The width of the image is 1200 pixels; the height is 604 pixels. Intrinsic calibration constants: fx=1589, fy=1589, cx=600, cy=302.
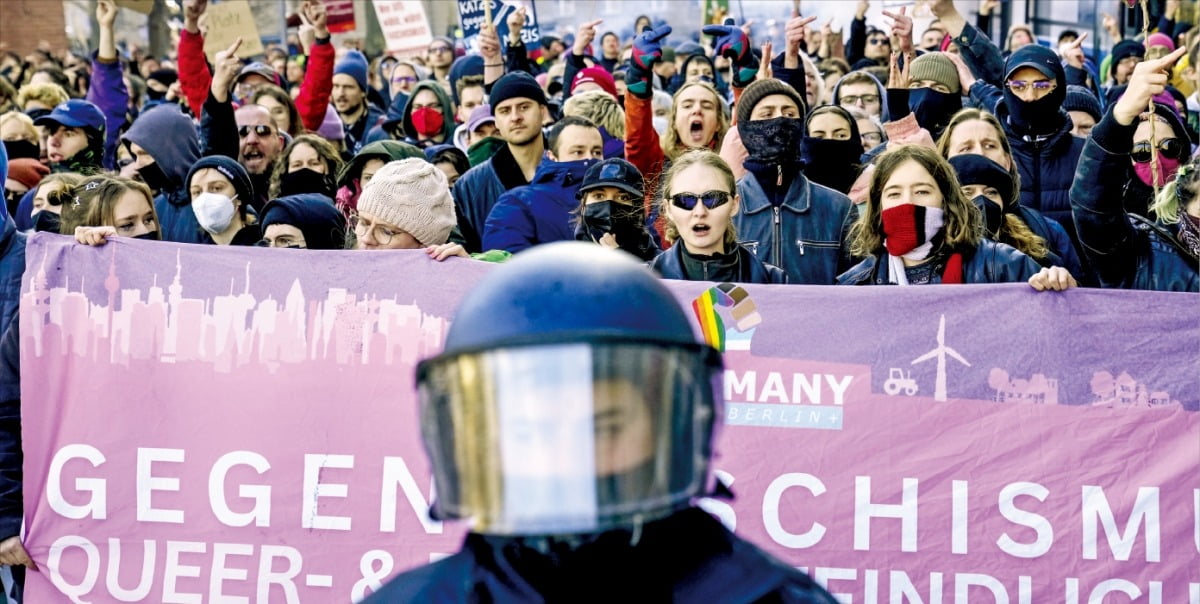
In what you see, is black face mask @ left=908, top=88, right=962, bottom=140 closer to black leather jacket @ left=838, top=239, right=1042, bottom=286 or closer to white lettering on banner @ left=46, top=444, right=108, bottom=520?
black leather jacket @ left=838, top=239, right=1042, bottom=286

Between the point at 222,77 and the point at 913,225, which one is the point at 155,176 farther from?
the point at 913,225

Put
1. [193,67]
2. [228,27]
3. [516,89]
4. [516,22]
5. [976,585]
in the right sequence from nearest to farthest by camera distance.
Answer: [976,585]
[516,89]
[193,67]
[516,22]
[228,27]

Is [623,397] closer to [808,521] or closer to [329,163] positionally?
[808,521]

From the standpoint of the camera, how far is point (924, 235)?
455cm

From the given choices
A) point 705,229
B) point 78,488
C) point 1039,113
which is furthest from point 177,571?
point 1039,113

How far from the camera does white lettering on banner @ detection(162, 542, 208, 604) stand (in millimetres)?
4277

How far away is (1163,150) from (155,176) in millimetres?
A: 4186

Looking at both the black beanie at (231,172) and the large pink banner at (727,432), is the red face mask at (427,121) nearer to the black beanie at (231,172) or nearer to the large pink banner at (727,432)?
the black beanie at (231,172)

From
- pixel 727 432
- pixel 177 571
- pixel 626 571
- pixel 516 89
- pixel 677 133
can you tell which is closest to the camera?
pixel 626 571

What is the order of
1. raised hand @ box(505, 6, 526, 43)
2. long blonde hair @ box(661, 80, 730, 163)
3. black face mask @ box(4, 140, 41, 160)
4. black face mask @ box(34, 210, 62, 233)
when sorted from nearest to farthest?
black face mask @ box(34, 210, 62, 233) < long blonde hair @ box(661, 80, 730, 163) < black face mask @ box(4, 140, 41, 160) < raised hand @ box(505, 6, 526, 43)

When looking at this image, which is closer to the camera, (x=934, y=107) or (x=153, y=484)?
(x=153, y=484)

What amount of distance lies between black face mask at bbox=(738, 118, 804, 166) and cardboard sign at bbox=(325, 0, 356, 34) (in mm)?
8738

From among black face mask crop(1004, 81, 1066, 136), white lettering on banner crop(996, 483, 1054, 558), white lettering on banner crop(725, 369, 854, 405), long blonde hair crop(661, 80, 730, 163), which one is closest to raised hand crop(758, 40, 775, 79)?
long blonde hair crop(661, 80, 730, 163)

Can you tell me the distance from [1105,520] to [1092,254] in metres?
0.91
